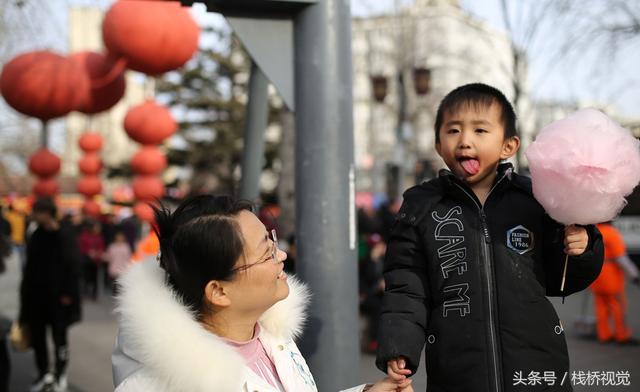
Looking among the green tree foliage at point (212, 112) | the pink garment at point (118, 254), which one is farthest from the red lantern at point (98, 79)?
the green tree foliage at point (212, 112)

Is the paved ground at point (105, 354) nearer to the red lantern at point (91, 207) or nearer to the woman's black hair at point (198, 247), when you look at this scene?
the woman's black hair at point (198, 247)

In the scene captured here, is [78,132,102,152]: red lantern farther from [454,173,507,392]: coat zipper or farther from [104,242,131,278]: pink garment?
[454,173,507,392]: coat zipper

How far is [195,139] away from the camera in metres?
26.2

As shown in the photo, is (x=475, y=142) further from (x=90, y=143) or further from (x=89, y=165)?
(x=90, y=143)

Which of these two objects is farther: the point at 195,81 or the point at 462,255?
the point at 195,81

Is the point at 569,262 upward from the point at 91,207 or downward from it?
upward

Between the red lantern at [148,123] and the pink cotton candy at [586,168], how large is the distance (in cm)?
830

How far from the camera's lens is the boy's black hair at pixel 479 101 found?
2.55 meters

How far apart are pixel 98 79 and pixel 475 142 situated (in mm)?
6581

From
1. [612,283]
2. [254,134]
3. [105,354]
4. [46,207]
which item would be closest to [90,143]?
[105,354]

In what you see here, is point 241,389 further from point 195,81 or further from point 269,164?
point 195,81

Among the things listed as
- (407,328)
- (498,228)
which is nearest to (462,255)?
(498,228)

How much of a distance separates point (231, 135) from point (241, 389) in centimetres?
2389

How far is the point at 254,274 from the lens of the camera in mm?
2117
